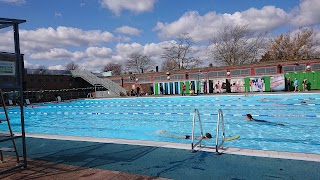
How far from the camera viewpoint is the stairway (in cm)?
3919

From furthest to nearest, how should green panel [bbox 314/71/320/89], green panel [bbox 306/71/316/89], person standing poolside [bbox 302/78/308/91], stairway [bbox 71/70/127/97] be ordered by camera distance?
stairway [bbox 71/70/127/97], green panel [bbox 306/71/316/89], green panel [bbox 314/71/320/89], person standing poolside [bbox 302/78/308/91]

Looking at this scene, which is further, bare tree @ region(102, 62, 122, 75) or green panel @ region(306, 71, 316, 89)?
bare tree @ region(102, 62, 122, 75)

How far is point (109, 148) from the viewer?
6.16 m

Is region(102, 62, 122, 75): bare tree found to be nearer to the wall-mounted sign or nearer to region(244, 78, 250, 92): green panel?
region(244, 78, 250, 92): green panel

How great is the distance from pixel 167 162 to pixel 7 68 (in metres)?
3.47

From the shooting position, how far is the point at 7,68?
469 cm

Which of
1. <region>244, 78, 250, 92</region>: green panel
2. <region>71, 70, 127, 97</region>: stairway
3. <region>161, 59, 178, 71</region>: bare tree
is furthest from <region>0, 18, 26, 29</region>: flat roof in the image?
<region>161, 59, 178, 71</region>: bare tree

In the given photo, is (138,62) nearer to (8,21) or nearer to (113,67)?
(113,67)

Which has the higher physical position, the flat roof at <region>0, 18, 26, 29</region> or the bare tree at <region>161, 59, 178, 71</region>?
the bare tree at <region>161, 59, 178, 71</region>

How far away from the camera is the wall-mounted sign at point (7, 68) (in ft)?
15.1

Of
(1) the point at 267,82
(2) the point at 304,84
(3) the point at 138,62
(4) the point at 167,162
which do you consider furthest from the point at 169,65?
(4) the point at 167,162

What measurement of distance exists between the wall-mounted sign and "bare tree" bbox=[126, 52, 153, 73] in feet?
219

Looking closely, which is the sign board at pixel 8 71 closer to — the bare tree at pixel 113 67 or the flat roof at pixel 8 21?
the flat roof at pixel 8 21

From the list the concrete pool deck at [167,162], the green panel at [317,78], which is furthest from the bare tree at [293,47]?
the concrete pool deck at [167,162]
